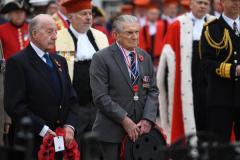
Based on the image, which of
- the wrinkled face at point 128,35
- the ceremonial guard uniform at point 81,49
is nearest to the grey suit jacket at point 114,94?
the wrinkled face at point 128,35

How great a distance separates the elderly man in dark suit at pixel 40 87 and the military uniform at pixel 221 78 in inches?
57.9

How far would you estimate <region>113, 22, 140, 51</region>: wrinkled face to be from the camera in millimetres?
8320

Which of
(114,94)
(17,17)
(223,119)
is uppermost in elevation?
(17,17)

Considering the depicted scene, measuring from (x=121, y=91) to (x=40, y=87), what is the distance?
0.80m

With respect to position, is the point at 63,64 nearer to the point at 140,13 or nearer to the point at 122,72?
the point at 122,72

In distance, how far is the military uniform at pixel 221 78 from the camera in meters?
8.66

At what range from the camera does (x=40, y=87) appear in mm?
7922

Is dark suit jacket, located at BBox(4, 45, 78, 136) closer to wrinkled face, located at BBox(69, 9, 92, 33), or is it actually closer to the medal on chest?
the medal on chest

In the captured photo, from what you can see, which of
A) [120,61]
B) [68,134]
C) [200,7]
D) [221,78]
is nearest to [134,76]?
[120,61]

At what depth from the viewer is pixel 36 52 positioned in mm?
8039

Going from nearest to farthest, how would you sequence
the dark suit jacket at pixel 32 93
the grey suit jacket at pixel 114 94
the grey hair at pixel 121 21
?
the dark suit jacket at pixel 32 93 → the grey suit jacket at pixel 114 94 → the grey hair at pixel 121 21

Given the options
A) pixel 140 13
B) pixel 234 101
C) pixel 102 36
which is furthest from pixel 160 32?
pixel 234 101

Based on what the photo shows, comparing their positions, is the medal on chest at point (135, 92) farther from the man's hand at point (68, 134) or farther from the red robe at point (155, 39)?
the red robe at point (155, 39)

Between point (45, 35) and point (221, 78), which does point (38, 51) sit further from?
point (221, 78)
